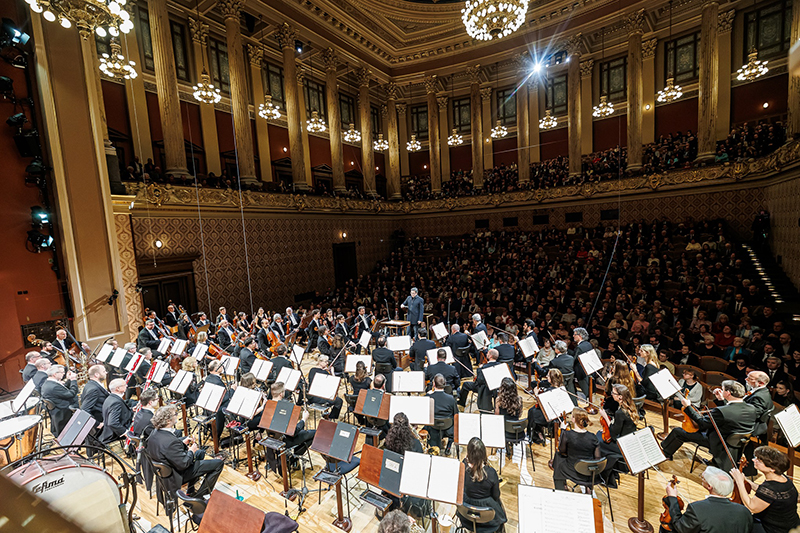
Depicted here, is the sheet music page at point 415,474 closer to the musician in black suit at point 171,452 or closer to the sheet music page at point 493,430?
the sheet music page at point 493,430

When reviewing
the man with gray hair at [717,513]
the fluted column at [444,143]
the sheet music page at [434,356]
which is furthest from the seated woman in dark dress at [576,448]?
the fluted column at [444,143]

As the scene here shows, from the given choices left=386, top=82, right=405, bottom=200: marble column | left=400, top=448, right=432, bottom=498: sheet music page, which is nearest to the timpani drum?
left=400, top=448, right=432, bottom=498: sheet music page

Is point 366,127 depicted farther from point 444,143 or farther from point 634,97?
point 634,97

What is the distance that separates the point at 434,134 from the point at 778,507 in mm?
21525

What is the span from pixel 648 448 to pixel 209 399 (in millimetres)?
5642

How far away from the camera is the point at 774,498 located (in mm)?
3254

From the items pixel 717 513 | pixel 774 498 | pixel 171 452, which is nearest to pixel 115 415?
pixel 171 452

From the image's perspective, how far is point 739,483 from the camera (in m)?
3.47

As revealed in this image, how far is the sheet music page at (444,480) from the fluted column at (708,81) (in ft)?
58.2

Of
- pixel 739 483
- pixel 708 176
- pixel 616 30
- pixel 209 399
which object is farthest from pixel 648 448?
pixel 616 30

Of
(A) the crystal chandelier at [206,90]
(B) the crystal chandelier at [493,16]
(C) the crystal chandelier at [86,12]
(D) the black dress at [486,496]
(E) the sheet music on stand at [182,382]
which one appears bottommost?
(D) the black dress at [486,496]

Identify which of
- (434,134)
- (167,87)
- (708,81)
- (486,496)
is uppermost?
(434,134)

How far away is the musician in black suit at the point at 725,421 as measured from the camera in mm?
4531

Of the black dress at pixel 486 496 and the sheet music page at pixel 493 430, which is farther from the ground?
the sheet music page at pixel 493 430
